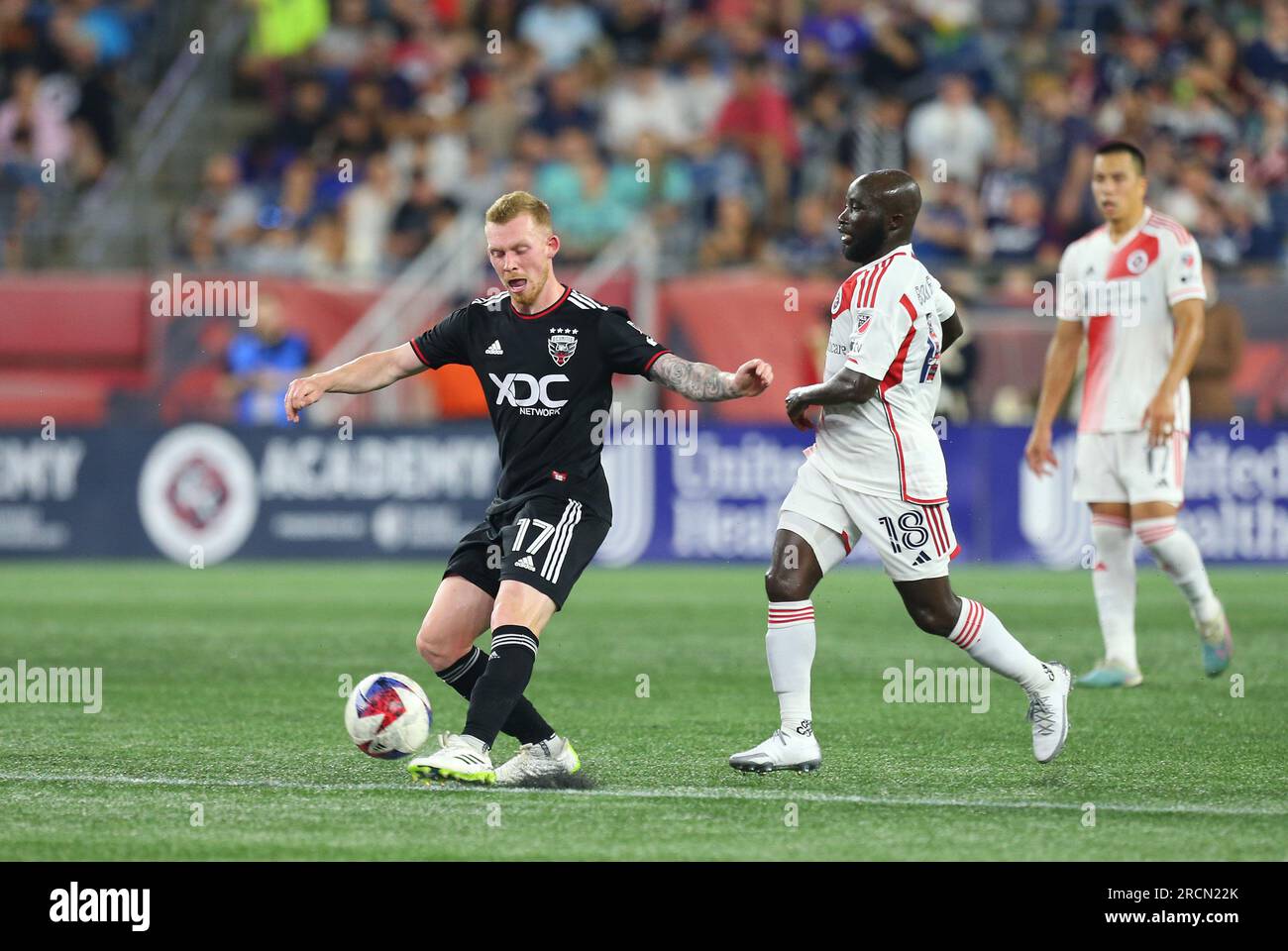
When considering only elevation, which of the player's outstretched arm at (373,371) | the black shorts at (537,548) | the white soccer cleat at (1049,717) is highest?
the player's outstretched arm at (373,371)

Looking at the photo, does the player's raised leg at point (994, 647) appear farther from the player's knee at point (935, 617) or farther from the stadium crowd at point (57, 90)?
the stadium crowd at point (57, 90)

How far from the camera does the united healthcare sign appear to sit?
1680 centimetres

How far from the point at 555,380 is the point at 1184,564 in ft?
13.6

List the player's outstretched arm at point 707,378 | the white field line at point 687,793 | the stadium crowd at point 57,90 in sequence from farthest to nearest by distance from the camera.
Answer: the stadium crowd at point 57,90, the player's outstretched arm at point 707,378, the white field line at point 687,793

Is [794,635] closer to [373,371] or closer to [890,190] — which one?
[890,190]

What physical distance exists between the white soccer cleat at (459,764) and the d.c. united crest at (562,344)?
1342mm

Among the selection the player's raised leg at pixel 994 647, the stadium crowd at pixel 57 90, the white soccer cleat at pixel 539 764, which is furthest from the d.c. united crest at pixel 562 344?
the stadium crowd at pixel 57 90

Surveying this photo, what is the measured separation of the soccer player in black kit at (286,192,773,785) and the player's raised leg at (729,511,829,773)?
25.9 inches

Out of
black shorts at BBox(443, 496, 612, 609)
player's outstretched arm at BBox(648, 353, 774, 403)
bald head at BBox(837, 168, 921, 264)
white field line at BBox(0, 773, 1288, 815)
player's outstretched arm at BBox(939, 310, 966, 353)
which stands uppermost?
bald head at BBox(837, 168, 921, 264)

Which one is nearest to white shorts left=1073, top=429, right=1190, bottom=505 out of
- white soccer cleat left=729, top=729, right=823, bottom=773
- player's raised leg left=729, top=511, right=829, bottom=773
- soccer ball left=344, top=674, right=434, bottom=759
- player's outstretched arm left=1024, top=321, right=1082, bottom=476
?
player's outstretched arm left=1024, top=321, right=1082, bottom=476

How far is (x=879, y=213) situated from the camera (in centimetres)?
710

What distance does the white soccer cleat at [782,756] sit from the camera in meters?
7.05

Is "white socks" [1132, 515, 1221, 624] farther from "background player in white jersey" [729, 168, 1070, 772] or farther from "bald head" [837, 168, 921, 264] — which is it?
"bald head" [837, 168, 921, 264]

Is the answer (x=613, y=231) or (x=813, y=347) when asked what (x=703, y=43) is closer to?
(x=613, y=231)
